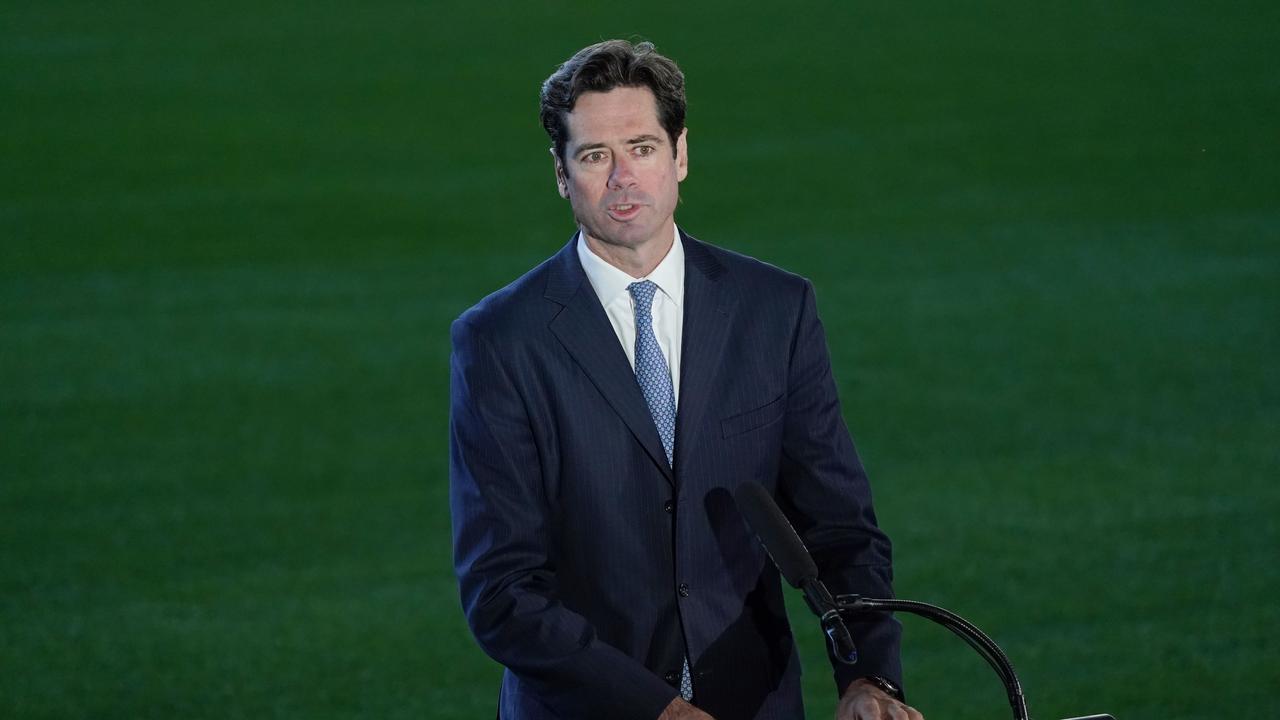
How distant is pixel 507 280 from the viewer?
28.3 ft

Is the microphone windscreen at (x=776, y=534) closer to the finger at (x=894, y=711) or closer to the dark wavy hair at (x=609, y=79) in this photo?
the finger at (x=894, y=711)

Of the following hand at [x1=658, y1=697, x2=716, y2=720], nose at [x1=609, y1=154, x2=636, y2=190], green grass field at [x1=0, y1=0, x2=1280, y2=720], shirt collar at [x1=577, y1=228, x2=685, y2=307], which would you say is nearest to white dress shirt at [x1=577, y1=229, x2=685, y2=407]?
shirt collar at [x1=577, y1=228, x2=685, y2=307]

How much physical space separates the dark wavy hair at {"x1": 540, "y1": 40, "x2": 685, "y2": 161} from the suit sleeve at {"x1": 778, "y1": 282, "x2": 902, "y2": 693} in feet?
1.09

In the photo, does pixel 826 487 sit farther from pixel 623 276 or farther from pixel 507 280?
pixel 507 280

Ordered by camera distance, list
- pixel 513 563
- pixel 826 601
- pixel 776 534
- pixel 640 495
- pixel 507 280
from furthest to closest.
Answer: pixel 507 280 < pixel 640 495 < pixel 513 563 < pixel 776 534 < pixel 826 601

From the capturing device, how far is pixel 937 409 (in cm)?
654

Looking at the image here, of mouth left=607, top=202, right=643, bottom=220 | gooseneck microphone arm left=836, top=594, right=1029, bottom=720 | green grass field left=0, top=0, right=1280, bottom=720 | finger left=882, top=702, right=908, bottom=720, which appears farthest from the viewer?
green grass field left=0, top=0, right=1280, bottom=720

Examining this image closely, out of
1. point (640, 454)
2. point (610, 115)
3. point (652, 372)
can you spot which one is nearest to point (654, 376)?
point (652, 372)

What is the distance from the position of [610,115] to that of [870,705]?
79 centimetres

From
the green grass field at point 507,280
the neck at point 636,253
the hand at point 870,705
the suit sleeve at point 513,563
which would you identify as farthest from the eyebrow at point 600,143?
the green grass field at point 507,280

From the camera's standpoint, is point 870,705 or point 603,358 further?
point 603,358

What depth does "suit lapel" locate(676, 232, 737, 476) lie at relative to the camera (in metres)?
2.20

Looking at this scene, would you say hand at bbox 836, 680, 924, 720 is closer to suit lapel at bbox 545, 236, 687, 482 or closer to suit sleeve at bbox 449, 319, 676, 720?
suit sleeve at bbox 449, 319, 676, 720

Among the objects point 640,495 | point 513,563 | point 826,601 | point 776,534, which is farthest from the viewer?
point 640,495
